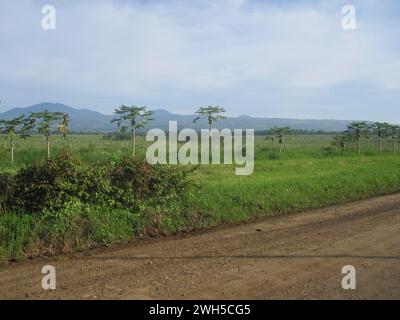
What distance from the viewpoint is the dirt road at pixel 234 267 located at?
211 inches

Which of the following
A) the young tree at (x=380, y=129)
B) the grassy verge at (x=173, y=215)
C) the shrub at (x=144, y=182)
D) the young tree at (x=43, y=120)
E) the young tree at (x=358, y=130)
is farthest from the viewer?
the young tree at (x=380, y=129)

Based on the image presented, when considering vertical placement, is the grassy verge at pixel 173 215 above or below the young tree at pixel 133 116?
below

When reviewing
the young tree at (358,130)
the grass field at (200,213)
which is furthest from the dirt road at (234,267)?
the young tree at (358,130)

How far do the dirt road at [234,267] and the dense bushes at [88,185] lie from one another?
5.25 ft

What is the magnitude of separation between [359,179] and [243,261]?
9463 mm

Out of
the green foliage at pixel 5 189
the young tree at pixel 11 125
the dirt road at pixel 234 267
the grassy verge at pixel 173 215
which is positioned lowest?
the dirt road at pixel 234 267

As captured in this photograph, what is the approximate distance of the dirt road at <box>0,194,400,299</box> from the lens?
17.6 feet

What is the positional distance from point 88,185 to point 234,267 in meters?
3.90

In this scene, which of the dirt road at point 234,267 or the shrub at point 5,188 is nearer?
the dirt road at point 234,267

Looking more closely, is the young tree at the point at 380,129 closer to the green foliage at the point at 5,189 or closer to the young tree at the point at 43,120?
the young tree at the point at 43,120

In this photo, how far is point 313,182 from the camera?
45.0 feet

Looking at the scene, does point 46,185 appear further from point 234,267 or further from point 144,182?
point 234,267

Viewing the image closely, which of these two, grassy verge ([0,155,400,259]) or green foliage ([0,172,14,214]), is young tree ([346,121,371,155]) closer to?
grassy verge ([0,155,400,259])
